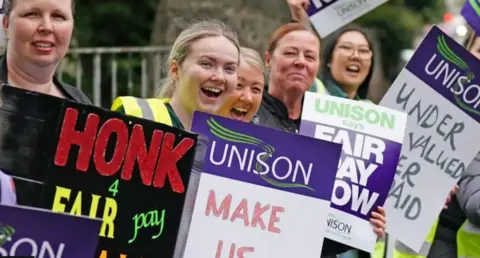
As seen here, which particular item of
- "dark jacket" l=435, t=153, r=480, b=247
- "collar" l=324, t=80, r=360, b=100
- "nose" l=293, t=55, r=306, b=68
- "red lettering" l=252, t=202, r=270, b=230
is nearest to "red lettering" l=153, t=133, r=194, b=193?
"red lettering" l=252, t=202, r=270, b=230

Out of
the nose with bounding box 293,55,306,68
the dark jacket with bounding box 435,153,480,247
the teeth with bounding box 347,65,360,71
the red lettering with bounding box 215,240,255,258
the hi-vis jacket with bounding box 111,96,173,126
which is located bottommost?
the red lettering with bounding box 215,240,255,258

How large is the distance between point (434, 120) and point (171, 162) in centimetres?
248

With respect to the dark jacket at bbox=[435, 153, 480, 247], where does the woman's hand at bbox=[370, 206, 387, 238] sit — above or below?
below

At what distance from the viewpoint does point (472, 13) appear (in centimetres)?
724

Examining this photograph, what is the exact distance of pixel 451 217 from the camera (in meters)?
6.95

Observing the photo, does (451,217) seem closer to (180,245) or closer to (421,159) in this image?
(421,159)

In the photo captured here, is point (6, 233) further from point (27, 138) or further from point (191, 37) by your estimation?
point (191, 37)

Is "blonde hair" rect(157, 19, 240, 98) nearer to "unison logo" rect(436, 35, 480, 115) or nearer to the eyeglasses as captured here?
"unison logo" rect(436, 35, 480, 115)

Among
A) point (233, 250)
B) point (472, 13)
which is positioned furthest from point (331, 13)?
point (233, 250)

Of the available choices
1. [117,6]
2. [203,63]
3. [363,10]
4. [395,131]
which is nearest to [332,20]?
[363,10]

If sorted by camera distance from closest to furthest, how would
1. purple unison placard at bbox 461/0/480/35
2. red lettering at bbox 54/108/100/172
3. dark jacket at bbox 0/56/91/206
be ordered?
1. dark jacket at bbox 0/56/91/206
2. red lettering at bbox 54/108/100/172
3. purple unison placard at bbox 461/0/480/35

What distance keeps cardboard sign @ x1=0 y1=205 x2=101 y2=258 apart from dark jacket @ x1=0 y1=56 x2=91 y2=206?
406 mm

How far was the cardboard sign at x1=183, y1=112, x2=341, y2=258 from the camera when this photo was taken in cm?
506

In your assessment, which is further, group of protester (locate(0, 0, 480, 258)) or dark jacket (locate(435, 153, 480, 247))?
dark jacket (locate(435, 153, 480, 247))
